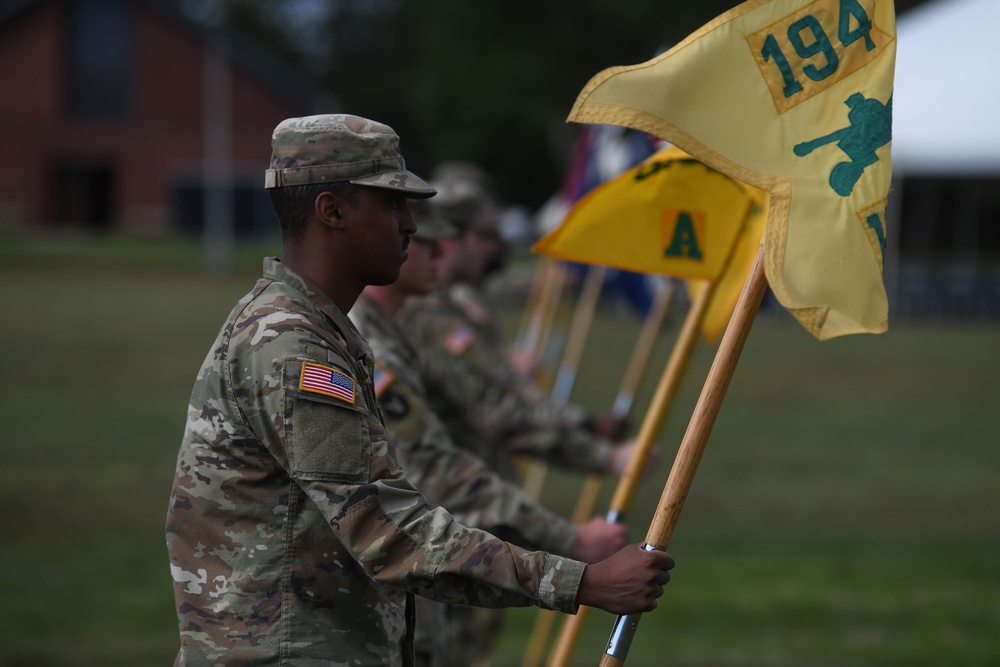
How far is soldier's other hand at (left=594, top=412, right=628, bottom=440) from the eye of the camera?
6.60 m

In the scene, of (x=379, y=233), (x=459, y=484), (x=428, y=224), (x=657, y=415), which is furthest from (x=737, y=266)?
(x=379, y=233)

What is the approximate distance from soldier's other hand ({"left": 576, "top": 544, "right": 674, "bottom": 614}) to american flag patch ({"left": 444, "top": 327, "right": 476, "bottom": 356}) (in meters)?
2.60

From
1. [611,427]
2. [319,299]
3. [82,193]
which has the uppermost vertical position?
[319,299]

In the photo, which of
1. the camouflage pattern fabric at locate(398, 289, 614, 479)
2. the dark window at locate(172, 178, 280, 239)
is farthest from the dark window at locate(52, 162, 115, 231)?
the camouflage pattern fabric at locate(398, 289, 614, 479)

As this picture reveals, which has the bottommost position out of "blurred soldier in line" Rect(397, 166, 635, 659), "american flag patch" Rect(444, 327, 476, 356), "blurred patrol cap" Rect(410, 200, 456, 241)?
"blurred soldier in line" Rect(397, 166, 635, 659)

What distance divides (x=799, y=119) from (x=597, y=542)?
4.28ft

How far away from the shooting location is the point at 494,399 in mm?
5520

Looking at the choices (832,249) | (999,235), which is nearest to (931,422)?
(832,249)

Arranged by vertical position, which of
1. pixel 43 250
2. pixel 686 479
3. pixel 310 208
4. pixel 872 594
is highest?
pixel 310 208

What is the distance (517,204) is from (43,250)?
18.0m

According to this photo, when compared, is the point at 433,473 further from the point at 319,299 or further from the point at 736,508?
the point at 736,508

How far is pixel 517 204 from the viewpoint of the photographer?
51250mm

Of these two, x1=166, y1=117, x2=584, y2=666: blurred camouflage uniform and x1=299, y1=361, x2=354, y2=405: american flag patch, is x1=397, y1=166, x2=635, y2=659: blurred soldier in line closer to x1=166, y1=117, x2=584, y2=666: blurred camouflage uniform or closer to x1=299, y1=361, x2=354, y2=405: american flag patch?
x1=166, y1=117, x2=584, y2=666: blurred camouflage uniform

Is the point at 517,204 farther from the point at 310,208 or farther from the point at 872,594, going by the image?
the point at 310,208
